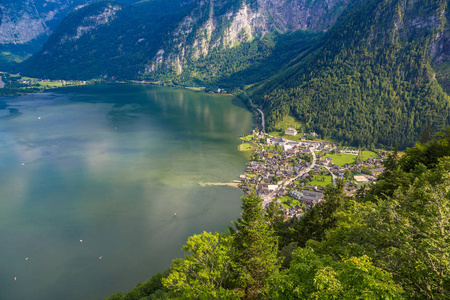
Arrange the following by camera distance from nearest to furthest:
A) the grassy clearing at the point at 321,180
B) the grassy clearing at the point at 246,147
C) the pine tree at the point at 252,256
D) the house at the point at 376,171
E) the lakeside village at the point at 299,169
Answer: the pine tree at the point at 252,256, the lakeside village at the point at 299,169, the grassy clearing at the point at 321,180, the house at the point at 376,171, the grassy clearing at the point at 246,147

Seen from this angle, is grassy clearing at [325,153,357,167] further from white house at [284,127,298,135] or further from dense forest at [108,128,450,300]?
dense forest at [108,128,450,300]

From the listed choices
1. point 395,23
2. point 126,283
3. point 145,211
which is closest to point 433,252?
point 126,283

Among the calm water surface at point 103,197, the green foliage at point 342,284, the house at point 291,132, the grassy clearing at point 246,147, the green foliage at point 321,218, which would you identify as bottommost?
the calm water surface at point 103,197

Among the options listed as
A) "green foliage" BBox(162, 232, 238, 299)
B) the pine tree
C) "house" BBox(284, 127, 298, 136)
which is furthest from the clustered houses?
"green foliage" BBox(162, 232, 238, 299)

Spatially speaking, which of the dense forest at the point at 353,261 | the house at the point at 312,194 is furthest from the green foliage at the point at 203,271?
the house at the point at 312,194

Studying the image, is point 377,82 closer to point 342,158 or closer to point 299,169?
point 342,158

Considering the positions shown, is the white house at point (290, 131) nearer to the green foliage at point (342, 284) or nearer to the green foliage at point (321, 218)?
the green foliage at point (321, 218)

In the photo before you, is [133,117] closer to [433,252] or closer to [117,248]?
[117,248]

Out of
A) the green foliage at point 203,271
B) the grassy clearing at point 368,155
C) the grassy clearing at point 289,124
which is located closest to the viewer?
the green foliage at point 203,271
